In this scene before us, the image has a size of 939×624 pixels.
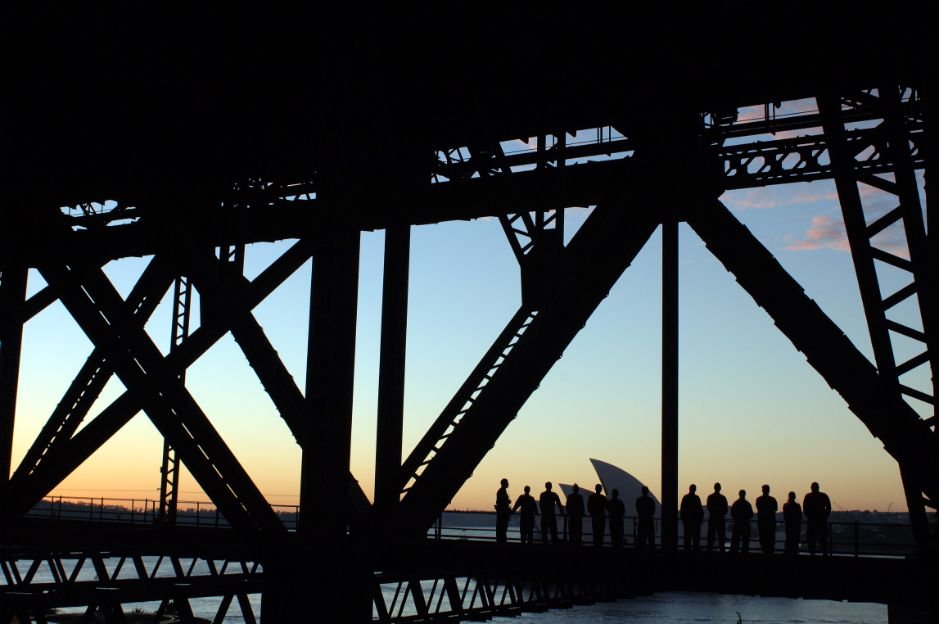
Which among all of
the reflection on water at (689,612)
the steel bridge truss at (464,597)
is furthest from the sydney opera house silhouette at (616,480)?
the steel bridge truss at (464,597)

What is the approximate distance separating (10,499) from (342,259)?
722 centimetres

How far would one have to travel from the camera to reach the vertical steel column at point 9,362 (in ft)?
63.1

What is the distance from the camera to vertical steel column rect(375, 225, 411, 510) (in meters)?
13.9

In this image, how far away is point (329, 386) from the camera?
34.6 ft

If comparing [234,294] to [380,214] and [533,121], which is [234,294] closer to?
[380,214]

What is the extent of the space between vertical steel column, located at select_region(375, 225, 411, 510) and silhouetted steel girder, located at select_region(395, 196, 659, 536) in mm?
2611

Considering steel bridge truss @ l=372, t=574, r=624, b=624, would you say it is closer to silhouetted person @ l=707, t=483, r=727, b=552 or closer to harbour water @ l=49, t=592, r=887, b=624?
silhouetted person @ l=707, t=483, r=727, b=552

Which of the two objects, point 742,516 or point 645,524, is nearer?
point 742,516

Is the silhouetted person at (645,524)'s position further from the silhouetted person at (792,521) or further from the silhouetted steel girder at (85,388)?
the silhouetted steel girder at (85,388)

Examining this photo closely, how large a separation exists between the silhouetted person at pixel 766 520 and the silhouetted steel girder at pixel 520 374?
770cm

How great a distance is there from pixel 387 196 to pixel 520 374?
3305mm

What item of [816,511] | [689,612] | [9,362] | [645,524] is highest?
[9,362]

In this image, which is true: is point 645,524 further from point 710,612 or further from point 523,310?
point 710,612

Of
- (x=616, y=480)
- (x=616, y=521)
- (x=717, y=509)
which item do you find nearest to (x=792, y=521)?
(x=717, y=509)
